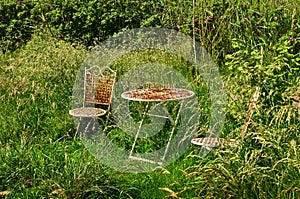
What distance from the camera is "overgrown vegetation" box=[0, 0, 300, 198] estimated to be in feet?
13.1

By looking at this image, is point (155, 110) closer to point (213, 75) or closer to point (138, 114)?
point (138, 114)

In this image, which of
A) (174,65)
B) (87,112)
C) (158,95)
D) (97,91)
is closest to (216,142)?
(158,95)

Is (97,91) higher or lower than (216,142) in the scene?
higher

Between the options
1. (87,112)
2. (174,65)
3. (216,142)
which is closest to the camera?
(216,142)

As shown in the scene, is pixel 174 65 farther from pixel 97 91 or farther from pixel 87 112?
pixel 87 112

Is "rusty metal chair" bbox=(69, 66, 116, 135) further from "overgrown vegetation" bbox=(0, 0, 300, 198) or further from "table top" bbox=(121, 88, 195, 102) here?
"table top" bbox=(121, 88, 195, 102)

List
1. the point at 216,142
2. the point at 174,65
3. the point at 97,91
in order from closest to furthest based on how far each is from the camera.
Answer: the point at 216,142 < the point at 97,91 < the point at 174,65

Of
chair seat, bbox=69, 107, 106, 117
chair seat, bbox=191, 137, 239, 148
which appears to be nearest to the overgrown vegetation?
chair seat, bbox=191, 137, 239, 148

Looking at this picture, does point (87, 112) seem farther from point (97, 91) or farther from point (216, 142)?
point (216, 142)

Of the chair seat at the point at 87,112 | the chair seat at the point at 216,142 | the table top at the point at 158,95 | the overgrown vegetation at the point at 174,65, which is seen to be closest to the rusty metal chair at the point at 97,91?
the chair seat at the point at 87,112

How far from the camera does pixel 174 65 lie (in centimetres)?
670

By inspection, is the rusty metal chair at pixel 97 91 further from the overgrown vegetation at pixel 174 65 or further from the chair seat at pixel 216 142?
the chair seat at pixel 216 142

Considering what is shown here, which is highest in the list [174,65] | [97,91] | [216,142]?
[174,65]

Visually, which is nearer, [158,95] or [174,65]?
[158,95]
